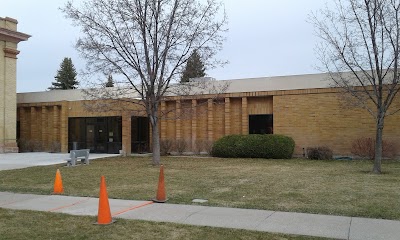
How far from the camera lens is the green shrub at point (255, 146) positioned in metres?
23.2

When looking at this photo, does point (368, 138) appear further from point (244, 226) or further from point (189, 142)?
point (244, 226)

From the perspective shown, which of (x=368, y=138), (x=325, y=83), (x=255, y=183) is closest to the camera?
(x=255, y=183)

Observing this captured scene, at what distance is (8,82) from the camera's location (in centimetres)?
3225

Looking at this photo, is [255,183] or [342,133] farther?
[342,133]

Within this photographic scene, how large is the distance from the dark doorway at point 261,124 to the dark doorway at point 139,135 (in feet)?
27.8

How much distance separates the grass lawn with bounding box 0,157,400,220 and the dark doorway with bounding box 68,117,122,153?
39.5 ft

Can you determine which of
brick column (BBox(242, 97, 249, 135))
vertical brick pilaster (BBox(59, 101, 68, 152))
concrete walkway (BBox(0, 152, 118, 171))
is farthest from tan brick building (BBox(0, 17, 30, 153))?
brick column (BBox(242, 97, 249, 135))

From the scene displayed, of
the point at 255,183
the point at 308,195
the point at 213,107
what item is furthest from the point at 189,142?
the point at 308,195

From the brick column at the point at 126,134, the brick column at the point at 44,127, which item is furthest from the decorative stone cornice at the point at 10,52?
the brick column at the point at 126,134

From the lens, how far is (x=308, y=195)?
1052 centimetres

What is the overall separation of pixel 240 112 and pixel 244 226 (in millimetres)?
20010

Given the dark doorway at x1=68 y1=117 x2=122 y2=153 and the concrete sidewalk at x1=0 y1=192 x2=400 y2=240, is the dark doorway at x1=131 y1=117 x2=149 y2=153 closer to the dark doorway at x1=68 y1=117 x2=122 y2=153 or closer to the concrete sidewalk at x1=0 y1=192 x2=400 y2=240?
the dark doorway at x1=68 y1=117 x2=122 y2=153

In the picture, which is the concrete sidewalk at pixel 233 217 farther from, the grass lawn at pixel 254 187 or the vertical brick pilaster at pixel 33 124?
the vertical brick pilaster at pixel 33 124

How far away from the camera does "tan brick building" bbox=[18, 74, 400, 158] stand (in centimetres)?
2380
